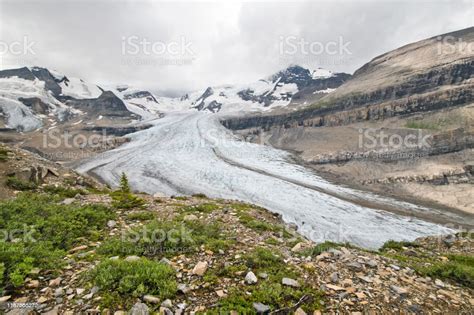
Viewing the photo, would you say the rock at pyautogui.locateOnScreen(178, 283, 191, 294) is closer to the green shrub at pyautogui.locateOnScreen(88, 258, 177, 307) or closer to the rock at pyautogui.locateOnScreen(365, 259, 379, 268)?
the green shrub at pyautogui.locateOnScreen(88, 258, 177, 307)

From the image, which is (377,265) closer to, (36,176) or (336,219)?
(36,176)

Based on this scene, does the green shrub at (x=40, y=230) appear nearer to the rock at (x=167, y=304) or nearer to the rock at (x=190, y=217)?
the rock at (x=167, y=304)

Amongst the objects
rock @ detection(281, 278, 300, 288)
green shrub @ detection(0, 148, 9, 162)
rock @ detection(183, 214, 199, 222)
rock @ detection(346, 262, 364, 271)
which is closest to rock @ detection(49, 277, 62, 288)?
rock @ detection(281, 278, 300, 288)

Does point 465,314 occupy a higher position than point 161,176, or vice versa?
point 465,314

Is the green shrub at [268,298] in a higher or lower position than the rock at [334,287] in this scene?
higher

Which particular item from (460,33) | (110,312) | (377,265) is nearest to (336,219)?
(377,265)

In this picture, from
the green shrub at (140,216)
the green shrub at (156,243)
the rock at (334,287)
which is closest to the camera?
the rock at (334,287)

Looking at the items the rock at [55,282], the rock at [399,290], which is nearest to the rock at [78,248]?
the rock at [55,282]
